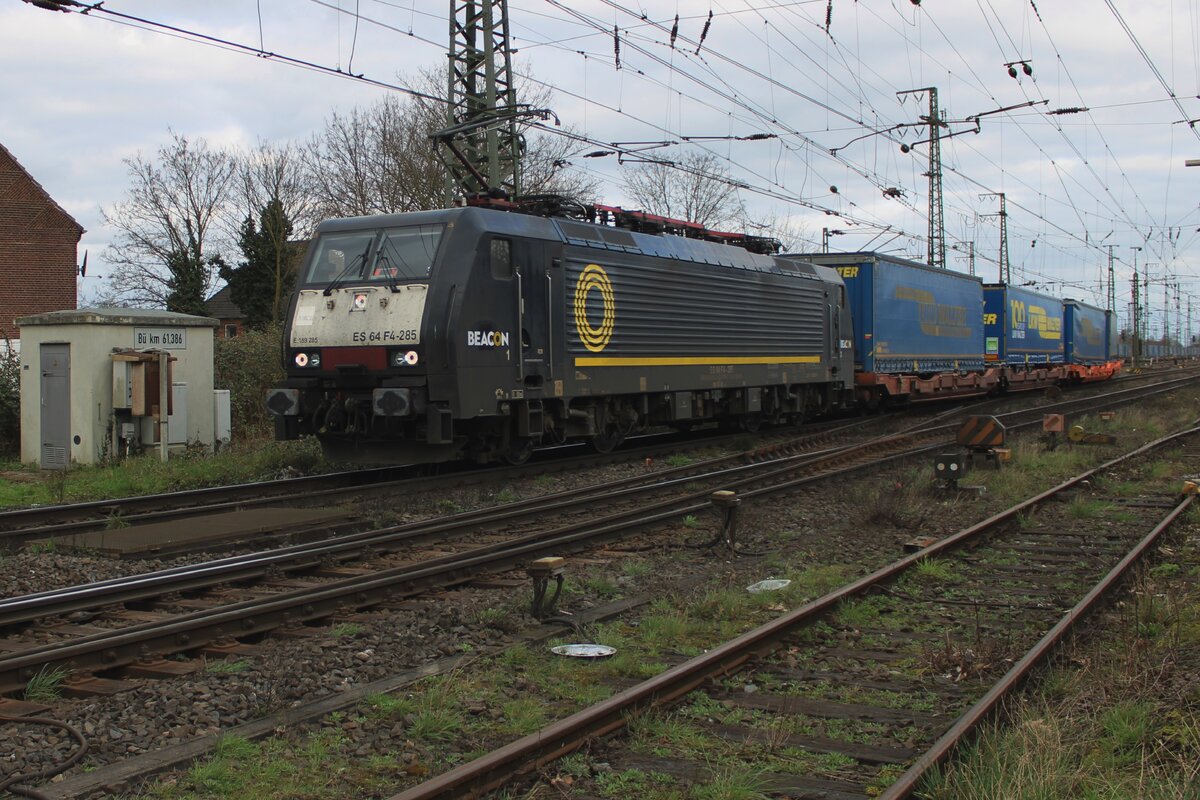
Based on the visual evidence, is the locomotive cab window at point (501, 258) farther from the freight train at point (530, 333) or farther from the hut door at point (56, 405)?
the hut door at point (56, 405)

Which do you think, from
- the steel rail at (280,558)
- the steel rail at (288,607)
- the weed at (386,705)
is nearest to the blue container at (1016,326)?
the steel rail at (280,558)

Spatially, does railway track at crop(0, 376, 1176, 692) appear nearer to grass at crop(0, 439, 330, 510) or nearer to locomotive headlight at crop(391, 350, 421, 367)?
locomotive headlight at crop(391, 350, 421, 367)

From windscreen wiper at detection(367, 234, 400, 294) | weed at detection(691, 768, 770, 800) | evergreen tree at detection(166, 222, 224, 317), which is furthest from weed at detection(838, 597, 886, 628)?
evergreen tree at detection(166, 222, 224, 317)

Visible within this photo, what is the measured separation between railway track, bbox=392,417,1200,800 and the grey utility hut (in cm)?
1089

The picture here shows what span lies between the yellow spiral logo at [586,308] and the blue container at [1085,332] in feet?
95.2

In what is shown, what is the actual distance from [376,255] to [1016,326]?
82.3 ft

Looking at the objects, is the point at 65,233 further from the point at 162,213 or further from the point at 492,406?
the point at 492,406

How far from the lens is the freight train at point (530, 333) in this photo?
12.1 meters

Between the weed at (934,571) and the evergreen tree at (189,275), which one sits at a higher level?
the evergreen tree at (189,275)

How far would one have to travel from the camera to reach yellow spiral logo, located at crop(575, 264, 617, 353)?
1415 centimetres

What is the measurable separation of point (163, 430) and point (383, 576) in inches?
330

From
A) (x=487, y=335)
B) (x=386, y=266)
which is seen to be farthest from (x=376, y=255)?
(x=487, y=335)

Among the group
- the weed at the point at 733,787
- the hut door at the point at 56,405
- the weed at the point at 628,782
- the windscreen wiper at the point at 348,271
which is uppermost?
the windscreen wiper at the point at 348,271

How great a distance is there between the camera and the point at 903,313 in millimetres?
24297
